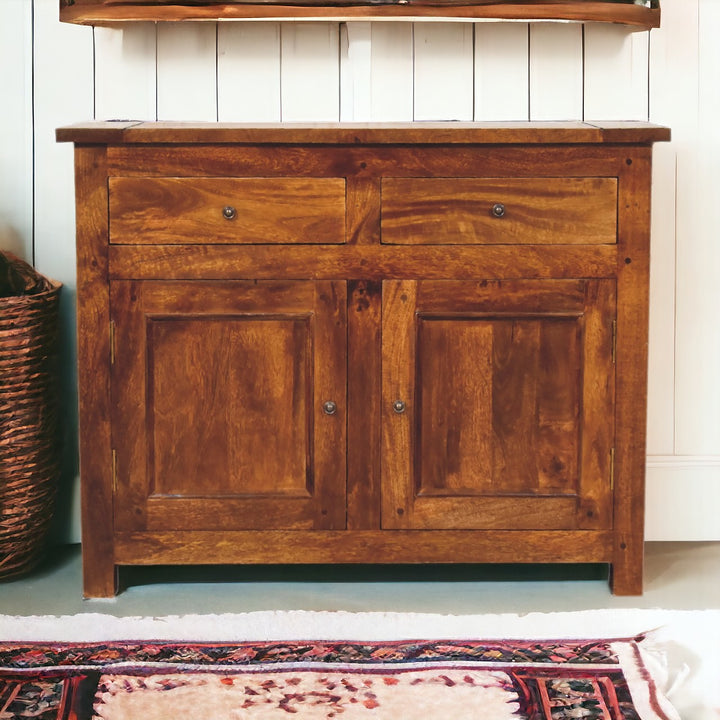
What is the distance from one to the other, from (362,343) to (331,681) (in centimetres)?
69

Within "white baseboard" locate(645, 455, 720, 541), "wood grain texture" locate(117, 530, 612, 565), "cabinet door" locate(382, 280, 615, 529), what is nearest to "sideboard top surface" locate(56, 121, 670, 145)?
"cabinet door" locate(382, 280, 615, 529)

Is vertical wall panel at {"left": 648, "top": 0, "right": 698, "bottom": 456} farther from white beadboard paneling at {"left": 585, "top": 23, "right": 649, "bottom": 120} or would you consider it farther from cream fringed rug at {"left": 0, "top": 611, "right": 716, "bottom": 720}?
cream fringed rug at {"left": 0, "top": 611, "right": 716, "bottom": 720}

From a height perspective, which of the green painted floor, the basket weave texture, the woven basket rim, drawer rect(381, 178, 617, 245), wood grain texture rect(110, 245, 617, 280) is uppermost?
drawer rect(381, 178, 617, 245)

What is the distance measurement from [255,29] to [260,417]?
94cm

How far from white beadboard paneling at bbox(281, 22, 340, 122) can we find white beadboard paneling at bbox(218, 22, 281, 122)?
0.9 inches

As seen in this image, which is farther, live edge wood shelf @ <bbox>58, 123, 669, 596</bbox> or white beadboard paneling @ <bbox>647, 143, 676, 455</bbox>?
white beadboard paneling @ <bbox>647, 143, 676, 455</bbox>

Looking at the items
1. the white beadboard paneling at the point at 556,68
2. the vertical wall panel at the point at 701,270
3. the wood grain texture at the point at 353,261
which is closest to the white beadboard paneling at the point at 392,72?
the white beadboard paneling at the point at 556,68

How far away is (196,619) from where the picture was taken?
88.4 inches

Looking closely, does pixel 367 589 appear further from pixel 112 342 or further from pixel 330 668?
pixel 112 342

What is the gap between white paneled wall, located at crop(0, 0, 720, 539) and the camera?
8.74ft

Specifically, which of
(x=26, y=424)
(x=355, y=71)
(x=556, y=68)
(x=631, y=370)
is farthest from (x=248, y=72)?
(x=631, y=370)

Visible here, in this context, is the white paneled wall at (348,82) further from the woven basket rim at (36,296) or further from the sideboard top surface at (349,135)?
the sideboard top surface at (349,135)

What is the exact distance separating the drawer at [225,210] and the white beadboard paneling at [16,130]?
527mm

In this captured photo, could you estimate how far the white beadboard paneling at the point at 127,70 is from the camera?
105 inches
